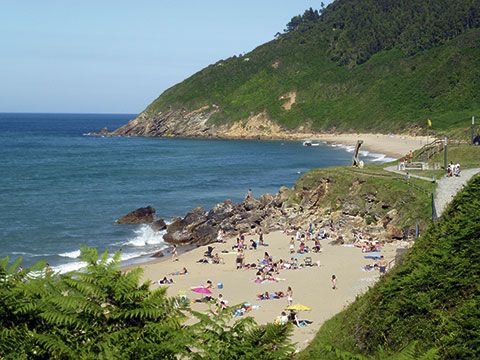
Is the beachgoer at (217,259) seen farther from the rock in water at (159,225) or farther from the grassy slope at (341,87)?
the grassy slope at (341,87)

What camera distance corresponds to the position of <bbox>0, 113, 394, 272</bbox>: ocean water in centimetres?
4253

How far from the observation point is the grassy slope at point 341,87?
402 feet

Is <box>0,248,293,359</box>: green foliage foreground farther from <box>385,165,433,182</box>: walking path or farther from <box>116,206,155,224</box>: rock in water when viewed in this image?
<box>116,206,155,224</box>: rock in water

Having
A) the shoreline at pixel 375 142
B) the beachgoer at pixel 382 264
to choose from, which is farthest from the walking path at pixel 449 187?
the shoreline at pixel 375 142

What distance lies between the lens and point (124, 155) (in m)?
109

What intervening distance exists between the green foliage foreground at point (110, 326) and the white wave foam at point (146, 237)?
33660 mm

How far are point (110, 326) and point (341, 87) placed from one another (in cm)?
14662

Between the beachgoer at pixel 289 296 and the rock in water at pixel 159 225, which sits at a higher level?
the beachgoer at pixel 289 296

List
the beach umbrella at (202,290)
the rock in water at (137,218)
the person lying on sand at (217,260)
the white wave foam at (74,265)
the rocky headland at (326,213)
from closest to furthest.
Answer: the beach umbrella at (202,290) < the white wave foam at (74,265) < the person lying on sand at (217,260) < the rocky headland at (326,213) < the rock in water at (137,218)

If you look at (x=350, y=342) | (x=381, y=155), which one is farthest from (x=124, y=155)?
(x=350, y=342)

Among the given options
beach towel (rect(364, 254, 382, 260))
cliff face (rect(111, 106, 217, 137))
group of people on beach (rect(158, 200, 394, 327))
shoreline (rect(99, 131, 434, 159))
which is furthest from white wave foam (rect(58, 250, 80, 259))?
cliff face (rect(111, 106, 217, 137))

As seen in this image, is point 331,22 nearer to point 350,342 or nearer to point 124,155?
point 124,155

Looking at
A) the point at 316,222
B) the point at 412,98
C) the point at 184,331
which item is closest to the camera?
the point at 184,331

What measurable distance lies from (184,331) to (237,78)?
540ft
